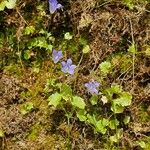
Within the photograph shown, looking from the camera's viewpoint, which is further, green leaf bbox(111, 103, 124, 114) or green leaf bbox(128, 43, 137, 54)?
green leaf bbox(128, 43, 137, 54)

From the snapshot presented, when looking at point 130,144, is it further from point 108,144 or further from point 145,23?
point 145,23

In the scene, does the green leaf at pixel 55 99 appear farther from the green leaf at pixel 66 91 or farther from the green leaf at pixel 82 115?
the green leaf at pixel 82 115

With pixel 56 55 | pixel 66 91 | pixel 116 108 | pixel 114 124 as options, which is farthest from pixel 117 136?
pixel 56 55

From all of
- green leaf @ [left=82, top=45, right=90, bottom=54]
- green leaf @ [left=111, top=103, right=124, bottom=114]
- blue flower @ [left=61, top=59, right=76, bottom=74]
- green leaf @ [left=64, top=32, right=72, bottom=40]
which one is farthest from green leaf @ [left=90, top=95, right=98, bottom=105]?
green leaf @ [left=64, top=32, right=72, bottom=40]

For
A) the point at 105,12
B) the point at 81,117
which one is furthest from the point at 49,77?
the point at 105,12

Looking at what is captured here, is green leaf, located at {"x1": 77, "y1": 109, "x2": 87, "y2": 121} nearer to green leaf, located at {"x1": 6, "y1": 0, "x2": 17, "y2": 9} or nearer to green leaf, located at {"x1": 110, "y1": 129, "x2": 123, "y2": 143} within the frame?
green leaf, located at {"x1": 110, "y1": 129, "x2": 123, "y2": 143}

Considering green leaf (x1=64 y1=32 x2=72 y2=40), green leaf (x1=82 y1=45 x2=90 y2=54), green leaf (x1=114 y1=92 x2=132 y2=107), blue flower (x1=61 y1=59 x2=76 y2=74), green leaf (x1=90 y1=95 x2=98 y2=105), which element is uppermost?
green leaf (x1=64 y1=32 x2=72 y2=40)

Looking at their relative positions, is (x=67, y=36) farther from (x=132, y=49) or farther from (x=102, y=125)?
(x=102, y=125)
